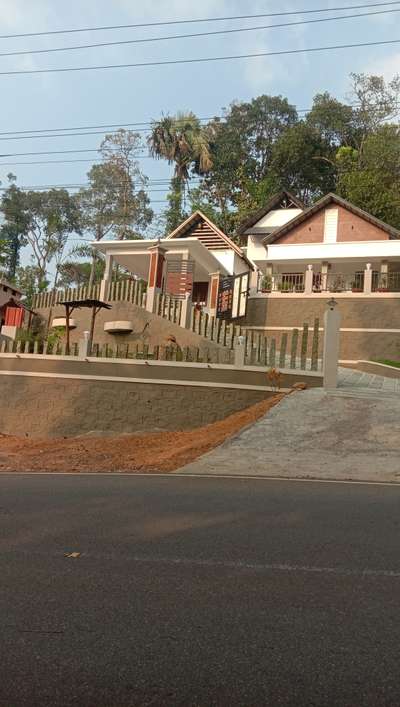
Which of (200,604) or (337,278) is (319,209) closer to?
(337,278)

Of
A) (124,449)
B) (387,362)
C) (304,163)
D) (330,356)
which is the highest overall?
(304,163)

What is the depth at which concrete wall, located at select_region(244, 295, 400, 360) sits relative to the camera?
2338 centimetres

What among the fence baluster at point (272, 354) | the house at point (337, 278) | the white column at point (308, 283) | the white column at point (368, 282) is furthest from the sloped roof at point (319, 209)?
the fence baluster at point (272, 354)

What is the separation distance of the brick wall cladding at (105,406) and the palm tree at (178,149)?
32906 millimetres

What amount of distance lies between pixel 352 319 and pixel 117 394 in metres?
13.6

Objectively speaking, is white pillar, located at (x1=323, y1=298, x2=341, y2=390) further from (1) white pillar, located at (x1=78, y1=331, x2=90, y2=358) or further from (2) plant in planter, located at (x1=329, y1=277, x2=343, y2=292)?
(2) plant in planter, located at (x1=329, y1=277, x2=343, y2=292)

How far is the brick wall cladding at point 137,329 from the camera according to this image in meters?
17.0

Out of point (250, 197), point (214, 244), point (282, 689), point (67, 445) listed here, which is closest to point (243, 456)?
point (67, 445)

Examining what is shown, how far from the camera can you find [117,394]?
45.8 ft

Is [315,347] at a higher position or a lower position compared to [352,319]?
lower

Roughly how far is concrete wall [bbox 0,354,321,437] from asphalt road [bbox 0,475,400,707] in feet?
23.7

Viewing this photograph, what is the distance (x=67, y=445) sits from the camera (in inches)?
511

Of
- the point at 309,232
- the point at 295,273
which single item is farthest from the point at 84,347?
the point at 309,232

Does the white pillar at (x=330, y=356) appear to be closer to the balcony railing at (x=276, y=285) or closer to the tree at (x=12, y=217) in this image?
the balcony railing at (x=276, y=285)
